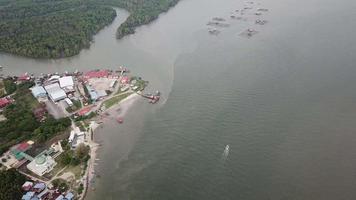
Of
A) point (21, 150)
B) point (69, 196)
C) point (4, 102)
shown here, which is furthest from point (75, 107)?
point (69, 196)

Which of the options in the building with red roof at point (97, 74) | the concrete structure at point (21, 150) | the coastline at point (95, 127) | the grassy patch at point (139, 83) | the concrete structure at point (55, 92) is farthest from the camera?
the building with red roof at point (97, 74)

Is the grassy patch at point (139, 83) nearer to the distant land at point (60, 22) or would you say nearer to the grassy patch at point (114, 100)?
the grassy patch at point (114, 100)

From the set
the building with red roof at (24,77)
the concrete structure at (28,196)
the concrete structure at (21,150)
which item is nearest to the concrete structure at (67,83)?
the building with red roof at (24,77)

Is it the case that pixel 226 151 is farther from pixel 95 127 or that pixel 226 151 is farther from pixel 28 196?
pixel 28 196

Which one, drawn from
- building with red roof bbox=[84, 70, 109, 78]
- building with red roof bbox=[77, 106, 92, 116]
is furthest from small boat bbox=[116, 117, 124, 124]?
building with red roof bbox=[84, 70, 109, 78]

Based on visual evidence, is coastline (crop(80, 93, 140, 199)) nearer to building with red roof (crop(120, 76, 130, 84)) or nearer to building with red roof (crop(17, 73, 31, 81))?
building with red roof (crop(120, 76, 130, 84))

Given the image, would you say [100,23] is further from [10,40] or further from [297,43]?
[297,43]

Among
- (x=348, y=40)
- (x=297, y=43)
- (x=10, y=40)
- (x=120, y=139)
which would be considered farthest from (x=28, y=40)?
(x=348, y=40)
